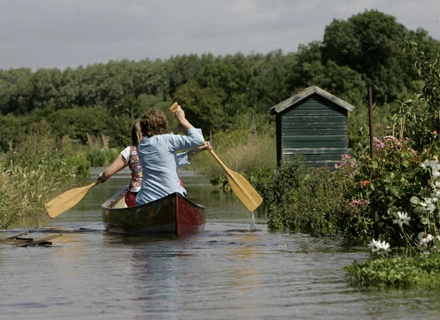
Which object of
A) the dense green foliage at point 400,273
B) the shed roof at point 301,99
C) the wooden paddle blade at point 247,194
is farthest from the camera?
the shed roof at point 301,99

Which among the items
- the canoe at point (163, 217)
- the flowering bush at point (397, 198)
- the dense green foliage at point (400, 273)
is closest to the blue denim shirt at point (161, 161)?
the canoe at point (163, 217)

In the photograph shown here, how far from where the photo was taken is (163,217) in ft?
55.2

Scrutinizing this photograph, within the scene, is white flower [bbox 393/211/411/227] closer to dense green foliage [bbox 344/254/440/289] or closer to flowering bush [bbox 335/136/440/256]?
flowering bush [bbox 335/136/440/256]

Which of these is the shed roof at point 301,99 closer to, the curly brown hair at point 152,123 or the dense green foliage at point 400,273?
the curly brown hair at point 152,123

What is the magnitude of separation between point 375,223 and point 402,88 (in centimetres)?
5790

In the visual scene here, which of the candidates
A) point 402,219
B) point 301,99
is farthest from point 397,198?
point 301,99

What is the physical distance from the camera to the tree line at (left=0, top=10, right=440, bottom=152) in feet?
233

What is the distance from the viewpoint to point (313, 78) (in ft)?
229

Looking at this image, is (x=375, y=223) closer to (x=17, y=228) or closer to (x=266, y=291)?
(x=266, y=291)

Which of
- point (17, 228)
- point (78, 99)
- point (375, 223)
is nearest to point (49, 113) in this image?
point (78, 99)

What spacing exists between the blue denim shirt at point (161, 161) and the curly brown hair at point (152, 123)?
110 mm

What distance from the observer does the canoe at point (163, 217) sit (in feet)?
54.5

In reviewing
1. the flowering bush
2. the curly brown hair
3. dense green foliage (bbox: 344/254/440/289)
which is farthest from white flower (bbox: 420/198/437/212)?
the curly brown hair

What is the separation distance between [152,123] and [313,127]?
45.6 ft
